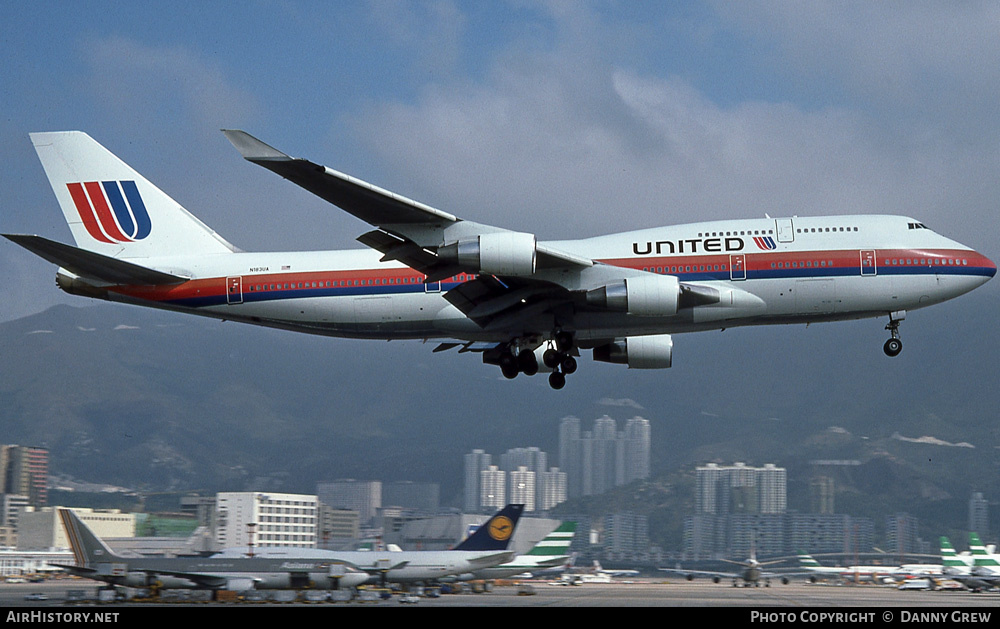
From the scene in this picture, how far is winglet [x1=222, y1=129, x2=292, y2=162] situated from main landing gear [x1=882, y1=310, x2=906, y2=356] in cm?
1964

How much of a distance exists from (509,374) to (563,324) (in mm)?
3321

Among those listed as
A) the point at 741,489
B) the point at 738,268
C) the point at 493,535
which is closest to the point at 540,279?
the point at 738,268

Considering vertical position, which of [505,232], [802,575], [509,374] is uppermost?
[505,232]

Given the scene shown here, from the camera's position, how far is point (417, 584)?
148ft

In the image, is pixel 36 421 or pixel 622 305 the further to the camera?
pixel 36 421

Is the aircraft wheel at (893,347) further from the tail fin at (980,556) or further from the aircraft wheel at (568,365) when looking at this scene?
the tail fin at (980,556)

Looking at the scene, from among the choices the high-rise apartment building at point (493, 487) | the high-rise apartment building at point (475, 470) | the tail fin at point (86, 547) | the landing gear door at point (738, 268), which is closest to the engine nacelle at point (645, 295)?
the landing gear door at point (738, 268)

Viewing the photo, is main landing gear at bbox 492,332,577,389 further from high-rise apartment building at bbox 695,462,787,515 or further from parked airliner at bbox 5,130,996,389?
high-rise apartment building at bbox 695,462,787,515

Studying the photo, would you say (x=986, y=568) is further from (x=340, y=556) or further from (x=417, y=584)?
(x=340, y=556)

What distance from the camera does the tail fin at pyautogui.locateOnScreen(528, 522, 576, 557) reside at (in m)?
54.8

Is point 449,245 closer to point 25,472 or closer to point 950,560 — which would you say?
point 950,560

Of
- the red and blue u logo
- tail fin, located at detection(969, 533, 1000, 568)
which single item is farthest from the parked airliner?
tail fin, located at detection(969, 533, 1000, 568)

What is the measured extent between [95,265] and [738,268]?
67.7 feet
